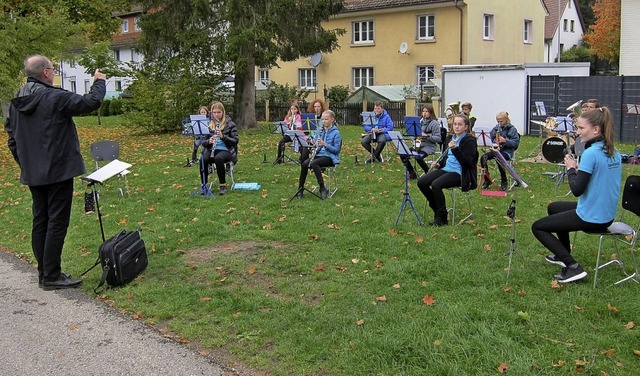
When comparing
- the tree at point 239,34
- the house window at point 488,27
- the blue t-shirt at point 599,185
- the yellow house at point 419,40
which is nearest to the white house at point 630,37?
the yellow house at point 419,40

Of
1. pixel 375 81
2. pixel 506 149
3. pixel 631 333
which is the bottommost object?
pixel 631 333

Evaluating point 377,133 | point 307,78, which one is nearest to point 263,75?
point 307,78

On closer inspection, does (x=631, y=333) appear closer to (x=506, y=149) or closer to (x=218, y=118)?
(x=506, y=149)

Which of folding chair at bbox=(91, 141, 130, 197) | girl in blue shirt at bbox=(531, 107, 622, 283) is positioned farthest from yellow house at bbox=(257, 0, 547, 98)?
girl in blue shirt at bbox=(531, 107, 622, 283)

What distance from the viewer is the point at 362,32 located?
38.4m

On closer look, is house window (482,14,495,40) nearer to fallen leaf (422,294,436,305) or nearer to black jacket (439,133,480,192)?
black jacket (439,133,480,192)

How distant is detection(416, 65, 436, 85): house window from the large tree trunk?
40.0ft

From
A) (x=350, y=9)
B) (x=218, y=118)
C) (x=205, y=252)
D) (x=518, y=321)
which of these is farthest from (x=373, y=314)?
(x=350, y=9)

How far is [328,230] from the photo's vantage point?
27.6 feet

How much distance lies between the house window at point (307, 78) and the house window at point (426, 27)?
7788 mm

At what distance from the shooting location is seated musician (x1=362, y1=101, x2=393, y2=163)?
49.6 feet

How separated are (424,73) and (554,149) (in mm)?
25867

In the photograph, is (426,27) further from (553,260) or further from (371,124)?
(553,260)

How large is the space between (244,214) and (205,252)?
212 centimetres
